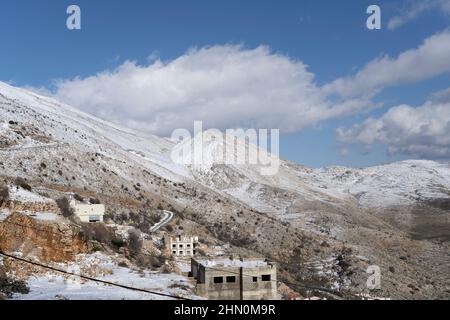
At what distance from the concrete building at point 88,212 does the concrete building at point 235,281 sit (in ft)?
43.8

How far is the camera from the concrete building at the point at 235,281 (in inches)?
1214

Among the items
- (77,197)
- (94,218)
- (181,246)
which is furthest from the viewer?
(77,197)

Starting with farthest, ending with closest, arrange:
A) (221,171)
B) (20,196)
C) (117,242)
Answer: (221,171), (117,242), (20,196)

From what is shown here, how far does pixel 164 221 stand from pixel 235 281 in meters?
26.5

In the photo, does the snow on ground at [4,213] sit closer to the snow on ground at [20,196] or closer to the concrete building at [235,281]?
the snow on ground at [20,196]

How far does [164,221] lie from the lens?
56.7 metres

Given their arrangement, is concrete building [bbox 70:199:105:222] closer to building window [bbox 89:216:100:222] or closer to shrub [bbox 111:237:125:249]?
building window [bbox 89:216:100:222]

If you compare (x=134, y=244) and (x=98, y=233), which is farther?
(x=134, y=244)

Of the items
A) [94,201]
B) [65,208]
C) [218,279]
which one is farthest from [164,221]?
[218,279]

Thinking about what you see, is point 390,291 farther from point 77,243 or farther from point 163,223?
point 77,243

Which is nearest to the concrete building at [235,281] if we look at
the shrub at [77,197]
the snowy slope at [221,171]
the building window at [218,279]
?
the building window at [218,279]

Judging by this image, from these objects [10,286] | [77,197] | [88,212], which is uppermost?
[77,197]

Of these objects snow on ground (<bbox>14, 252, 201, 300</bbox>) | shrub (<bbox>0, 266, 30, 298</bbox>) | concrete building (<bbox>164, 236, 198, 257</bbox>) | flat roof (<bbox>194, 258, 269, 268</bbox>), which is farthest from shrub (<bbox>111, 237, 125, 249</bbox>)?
shrub (<bbox>0, 266, 30, 298</bbox>)

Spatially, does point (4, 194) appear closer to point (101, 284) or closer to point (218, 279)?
point (101, 284)
